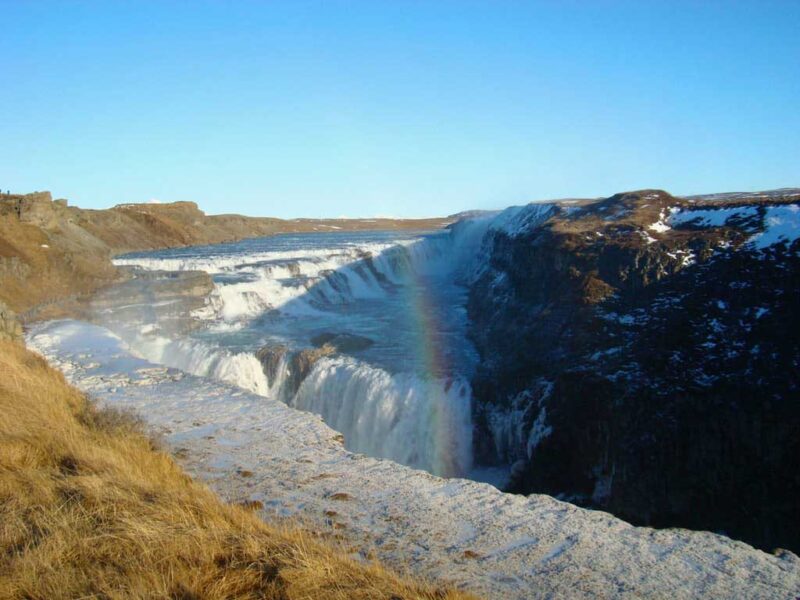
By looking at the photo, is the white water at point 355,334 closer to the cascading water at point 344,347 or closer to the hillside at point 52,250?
the cascading water at point 344,347

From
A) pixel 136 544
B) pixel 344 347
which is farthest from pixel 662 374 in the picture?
pixel 136 544

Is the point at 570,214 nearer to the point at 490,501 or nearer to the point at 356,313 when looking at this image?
the point at 356,313

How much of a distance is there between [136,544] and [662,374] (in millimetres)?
12316

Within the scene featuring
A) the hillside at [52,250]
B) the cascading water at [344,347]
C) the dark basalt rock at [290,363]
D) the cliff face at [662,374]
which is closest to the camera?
the cliff face at [662,374]

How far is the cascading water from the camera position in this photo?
53.9 feet

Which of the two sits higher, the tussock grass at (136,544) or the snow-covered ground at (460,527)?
the tussock grass at (136,544)

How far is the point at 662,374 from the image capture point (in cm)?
1316

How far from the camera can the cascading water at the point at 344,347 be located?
1642cm

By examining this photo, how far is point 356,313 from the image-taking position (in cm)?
3072

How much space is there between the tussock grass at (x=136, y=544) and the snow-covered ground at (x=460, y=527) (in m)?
0.85

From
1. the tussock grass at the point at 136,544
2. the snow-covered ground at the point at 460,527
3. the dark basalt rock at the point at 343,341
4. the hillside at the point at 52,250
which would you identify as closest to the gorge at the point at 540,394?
the snow-covered ground at the point at 460,527

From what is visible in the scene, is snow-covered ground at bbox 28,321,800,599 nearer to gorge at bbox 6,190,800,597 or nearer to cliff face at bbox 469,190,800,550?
gorge at bbox 6,190,800,597

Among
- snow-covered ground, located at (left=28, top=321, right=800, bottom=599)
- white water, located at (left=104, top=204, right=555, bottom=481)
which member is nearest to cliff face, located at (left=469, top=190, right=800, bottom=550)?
white water, located at (left=104, top=204, right=555, bottom=481)

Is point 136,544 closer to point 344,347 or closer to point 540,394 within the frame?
point 540,394
